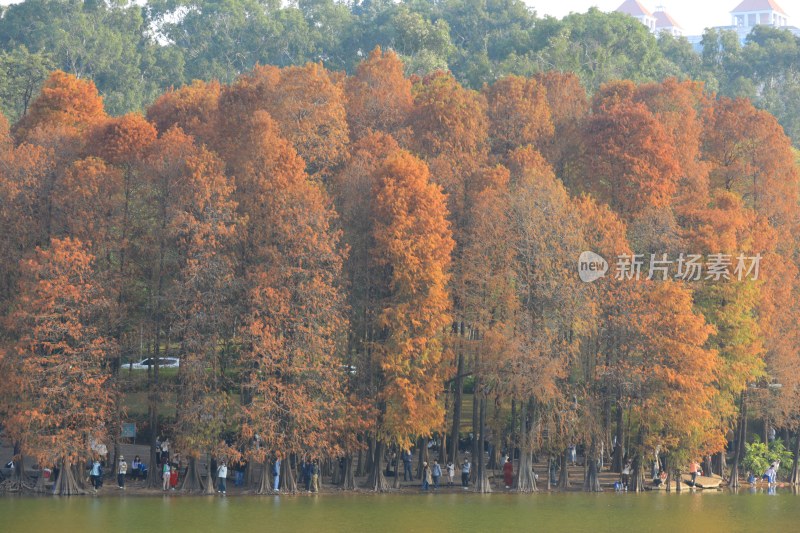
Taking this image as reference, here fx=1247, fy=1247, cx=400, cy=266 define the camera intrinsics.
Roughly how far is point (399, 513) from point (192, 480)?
12.6 metres

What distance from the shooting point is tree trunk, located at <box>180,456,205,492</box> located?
58688mm

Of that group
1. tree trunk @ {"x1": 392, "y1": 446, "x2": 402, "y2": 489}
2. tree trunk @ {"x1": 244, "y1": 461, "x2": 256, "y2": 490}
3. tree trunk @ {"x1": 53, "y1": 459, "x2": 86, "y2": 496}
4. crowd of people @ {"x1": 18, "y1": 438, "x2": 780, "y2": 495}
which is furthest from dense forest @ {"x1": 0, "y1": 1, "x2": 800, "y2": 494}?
tree trunk @ {"x1": 244, "y1": 461, "x2": 256, "y2": 490}

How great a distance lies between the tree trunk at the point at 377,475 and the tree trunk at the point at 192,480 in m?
8.18

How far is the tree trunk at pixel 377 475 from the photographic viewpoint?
60750mm

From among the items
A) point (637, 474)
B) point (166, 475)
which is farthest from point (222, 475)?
point (637, 474)

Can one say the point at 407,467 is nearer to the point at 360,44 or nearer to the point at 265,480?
the point at 265,480

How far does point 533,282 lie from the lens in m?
62.4

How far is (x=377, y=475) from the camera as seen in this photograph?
61.0m

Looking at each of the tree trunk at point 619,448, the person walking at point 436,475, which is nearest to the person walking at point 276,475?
the person walking at point 436,475

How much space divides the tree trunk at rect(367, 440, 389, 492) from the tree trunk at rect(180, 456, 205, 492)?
8.18m

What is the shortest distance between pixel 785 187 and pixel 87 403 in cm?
4284

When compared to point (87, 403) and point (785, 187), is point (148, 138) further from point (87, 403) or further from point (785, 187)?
point (785, 187)

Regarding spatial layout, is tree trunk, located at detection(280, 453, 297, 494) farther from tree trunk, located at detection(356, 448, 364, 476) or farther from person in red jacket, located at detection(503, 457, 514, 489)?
person in red jacket, located at detection(503, 457, 514, 489)

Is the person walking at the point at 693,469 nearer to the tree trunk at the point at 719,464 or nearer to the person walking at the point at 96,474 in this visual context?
the tree trunk at the point at 719,464
